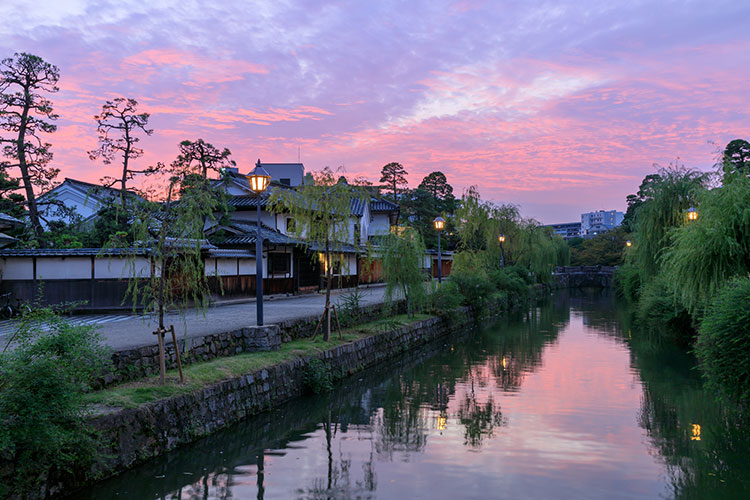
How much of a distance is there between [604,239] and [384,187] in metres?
31.1

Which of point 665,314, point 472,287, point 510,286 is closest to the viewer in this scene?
point 665,314

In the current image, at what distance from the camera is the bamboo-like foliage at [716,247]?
40.7ft

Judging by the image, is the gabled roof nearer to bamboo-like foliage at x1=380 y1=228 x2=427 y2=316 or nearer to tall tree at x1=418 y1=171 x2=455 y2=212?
tall tree at x1=418 y1=171 x2=455 y2=212

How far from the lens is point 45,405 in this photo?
6.15 m

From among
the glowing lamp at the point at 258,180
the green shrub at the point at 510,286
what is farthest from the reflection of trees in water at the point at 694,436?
the green shrub at the point at 510,286

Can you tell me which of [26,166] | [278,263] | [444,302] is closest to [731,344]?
[444,302]

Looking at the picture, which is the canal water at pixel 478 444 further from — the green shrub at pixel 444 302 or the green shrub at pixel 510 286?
the green shrub at pixel 510 286

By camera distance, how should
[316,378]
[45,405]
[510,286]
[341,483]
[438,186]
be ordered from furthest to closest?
[438,186]
[510,286]
[316,378]
[341,483]
[45,405]

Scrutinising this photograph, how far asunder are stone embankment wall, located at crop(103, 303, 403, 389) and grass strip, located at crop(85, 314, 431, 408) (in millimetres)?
179

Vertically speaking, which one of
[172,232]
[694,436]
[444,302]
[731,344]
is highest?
[172,232]

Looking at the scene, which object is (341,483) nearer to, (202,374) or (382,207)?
(202,374)

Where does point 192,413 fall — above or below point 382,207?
below

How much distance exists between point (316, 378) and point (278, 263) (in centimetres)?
1537

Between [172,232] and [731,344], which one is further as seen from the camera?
[172,232]
